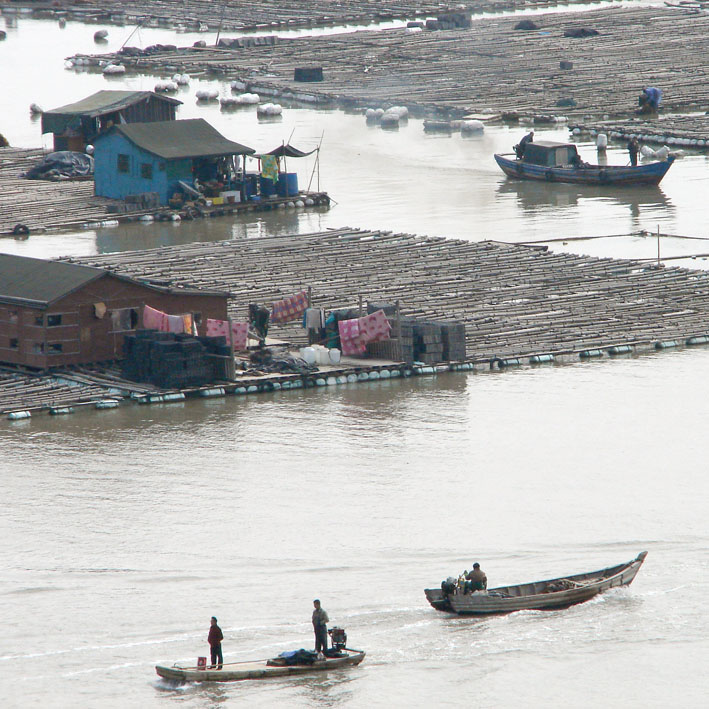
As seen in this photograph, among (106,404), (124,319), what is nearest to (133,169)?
(124,319)

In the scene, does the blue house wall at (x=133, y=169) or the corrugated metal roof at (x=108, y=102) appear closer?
the blue house wall at (x=133, y=169)

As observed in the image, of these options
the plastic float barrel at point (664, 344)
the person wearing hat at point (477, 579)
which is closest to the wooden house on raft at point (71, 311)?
the plastic float barrel at point (664, 344)

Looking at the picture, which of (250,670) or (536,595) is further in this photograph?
(536,595)

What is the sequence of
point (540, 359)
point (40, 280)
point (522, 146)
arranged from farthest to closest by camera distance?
point (522, 146)
point (540, 359)
point (40, 280)

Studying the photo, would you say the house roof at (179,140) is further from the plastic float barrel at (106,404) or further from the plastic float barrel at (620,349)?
the plastic float barrel at (106,404)

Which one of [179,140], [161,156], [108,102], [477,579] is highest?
[108,102]

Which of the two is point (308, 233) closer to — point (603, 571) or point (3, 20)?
point (603, 571)

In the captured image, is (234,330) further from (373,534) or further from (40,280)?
(373,534)
